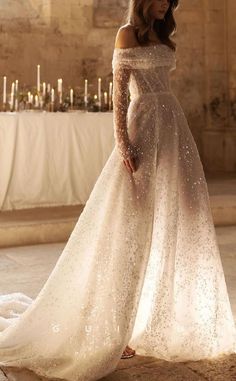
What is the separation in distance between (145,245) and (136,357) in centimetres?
51

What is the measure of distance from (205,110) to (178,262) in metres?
7.75

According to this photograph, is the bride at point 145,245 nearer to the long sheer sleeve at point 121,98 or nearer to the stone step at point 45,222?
the long sheer sleeve at point 121,98

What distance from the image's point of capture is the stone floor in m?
2.63

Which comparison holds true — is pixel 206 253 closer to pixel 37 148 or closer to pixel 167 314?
pixel 167 314

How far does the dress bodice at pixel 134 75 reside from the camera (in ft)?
9.12

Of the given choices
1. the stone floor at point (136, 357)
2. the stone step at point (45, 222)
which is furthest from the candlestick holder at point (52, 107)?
the stone floor at point (136, 357)

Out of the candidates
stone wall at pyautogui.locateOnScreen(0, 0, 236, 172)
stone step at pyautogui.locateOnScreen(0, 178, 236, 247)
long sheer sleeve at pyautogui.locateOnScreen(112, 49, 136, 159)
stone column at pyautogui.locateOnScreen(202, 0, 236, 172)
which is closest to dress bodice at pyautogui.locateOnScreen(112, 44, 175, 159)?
long sheer sleeve at pyautogui.locateOnScreen(112, 49, 136, 159)

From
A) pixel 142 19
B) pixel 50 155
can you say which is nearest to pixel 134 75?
pixel 142 19

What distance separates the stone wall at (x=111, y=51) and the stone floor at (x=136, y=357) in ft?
12.9

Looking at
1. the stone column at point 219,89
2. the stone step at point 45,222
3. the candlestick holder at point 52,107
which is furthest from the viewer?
the stone column at point 219,89

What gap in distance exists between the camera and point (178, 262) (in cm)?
285

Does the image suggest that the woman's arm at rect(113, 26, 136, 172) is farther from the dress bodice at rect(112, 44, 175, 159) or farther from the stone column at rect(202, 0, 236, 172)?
the stone column at rect(202, 0, 236, 172)

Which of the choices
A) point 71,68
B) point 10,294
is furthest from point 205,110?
point 10,294

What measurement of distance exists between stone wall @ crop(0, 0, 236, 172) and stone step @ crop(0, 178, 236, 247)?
333 centimetres
